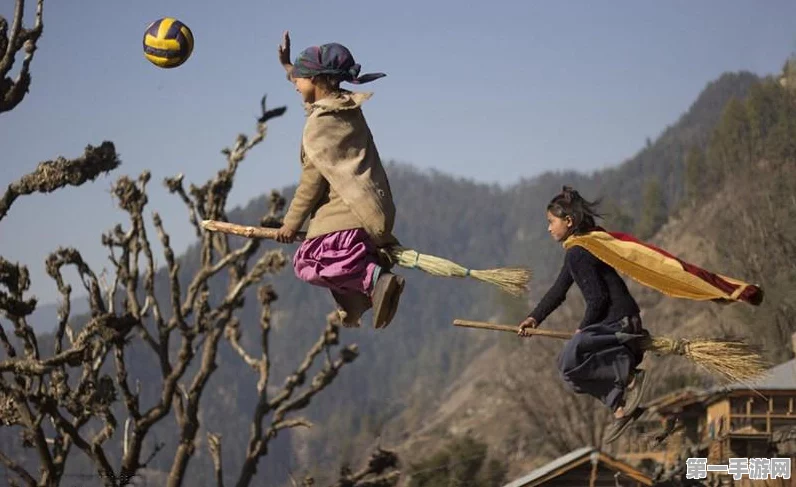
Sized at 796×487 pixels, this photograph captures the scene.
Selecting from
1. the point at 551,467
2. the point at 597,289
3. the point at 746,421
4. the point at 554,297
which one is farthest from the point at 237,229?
the point at 746,421

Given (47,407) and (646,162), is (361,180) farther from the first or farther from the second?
(646,162)

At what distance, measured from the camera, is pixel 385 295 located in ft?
28.1

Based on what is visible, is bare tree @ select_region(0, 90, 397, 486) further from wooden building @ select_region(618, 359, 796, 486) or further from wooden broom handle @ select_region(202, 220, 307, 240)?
wooden building @ select_region(618, 359, 796, 486)

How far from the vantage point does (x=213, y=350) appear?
22.3 meters

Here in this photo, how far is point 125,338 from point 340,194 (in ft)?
32.5

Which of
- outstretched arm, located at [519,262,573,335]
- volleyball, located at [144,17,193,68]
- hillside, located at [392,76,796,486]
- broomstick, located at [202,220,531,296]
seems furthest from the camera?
hillside, located at [392,76,796,486]

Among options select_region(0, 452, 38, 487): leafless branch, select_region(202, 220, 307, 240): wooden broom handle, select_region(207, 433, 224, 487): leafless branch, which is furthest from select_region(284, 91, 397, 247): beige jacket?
select_region(207, 433, 224, 487): leafless branch

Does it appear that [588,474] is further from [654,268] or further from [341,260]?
[341,260]

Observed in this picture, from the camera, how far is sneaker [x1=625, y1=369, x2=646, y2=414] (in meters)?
8.84

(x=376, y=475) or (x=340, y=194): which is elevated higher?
(x=340, y=194)

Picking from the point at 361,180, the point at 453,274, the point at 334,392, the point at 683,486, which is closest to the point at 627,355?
the point at 453,274

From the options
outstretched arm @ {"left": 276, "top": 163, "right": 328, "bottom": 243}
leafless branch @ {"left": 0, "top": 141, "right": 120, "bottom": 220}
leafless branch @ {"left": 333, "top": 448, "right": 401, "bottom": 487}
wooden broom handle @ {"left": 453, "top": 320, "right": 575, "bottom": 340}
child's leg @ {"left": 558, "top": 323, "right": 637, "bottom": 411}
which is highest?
leafless branch @ {"left": 0, "top": 141, "right": 120, "bottom": 220}

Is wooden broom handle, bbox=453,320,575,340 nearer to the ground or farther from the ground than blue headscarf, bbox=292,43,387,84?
nearer to the ground

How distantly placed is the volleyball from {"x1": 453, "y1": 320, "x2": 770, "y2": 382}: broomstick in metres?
3.42
